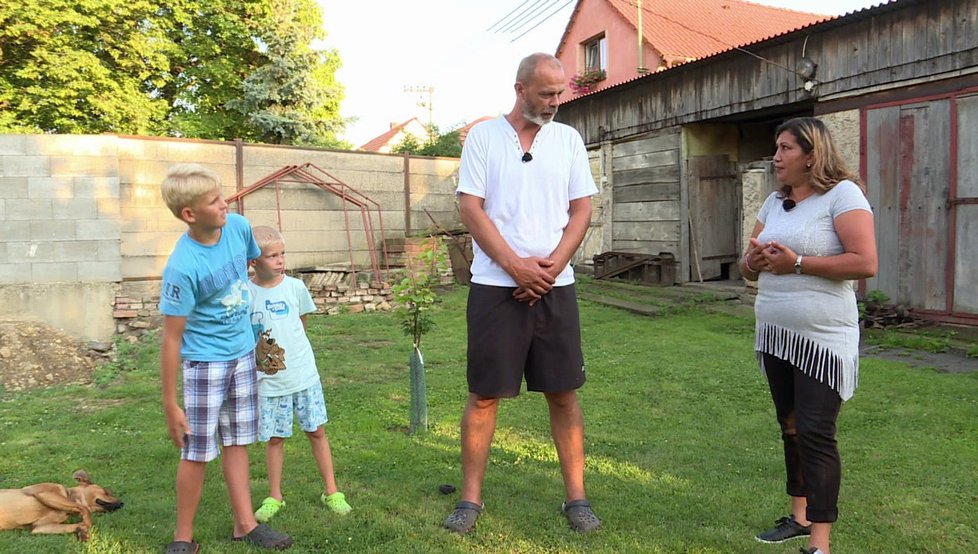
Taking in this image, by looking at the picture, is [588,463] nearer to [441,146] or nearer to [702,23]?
[441,146]

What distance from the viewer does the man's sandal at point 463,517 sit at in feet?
9.41

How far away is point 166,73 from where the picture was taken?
1931 cm

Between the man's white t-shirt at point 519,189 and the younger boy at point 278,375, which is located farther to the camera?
the younger boy at point 278,375

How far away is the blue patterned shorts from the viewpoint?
3.12 metres

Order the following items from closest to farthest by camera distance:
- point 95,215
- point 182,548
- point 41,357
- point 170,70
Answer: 1. point 182,548
2. point 41,357
3. point 95,215
4. point 170,70

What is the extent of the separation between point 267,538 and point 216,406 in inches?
23.8

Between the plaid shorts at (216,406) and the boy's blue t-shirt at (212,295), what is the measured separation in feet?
0.17

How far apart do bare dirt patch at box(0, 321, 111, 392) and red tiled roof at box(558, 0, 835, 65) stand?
16061 mm

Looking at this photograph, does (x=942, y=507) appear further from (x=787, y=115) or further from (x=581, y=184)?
(x=787, y=115)

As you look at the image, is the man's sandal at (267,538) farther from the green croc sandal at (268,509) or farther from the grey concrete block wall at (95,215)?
the grey concrete block wall at (95,215)

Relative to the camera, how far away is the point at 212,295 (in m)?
2.71

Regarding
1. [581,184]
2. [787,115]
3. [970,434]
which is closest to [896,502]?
[970,434]

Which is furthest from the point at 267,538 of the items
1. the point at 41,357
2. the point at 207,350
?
the point at 41,357

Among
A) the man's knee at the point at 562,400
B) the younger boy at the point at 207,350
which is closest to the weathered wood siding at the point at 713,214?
the man's knee at the point at 562,400
